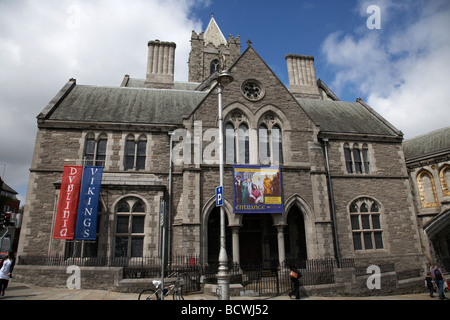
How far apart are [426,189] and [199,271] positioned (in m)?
19.1

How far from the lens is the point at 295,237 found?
19.2 m

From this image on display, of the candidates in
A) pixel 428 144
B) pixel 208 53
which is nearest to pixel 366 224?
pixel 428 144

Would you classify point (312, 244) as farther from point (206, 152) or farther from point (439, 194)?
point (439, 194)

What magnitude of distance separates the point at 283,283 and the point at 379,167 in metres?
11.3

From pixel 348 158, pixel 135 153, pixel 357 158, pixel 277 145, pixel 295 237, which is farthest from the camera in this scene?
pixel 357 158

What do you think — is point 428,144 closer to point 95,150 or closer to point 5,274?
point 95,150

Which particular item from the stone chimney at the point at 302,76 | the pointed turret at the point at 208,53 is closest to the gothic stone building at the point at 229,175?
the stone chimney at the point at 302,76

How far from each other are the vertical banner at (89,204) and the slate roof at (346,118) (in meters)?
14.6

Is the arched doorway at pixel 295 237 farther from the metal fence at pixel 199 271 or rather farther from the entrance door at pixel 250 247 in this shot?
the metal fence at pixel 199 271

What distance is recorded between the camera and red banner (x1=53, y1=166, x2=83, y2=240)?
14.7 m

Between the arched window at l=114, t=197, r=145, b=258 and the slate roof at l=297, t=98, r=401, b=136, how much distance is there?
1308 centimetres

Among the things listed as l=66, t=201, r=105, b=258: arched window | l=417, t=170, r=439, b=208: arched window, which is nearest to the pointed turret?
l=417, t=170, r=439, b=208: arched window

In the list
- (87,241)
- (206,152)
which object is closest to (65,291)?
(87,241)

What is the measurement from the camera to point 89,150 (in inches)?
712
